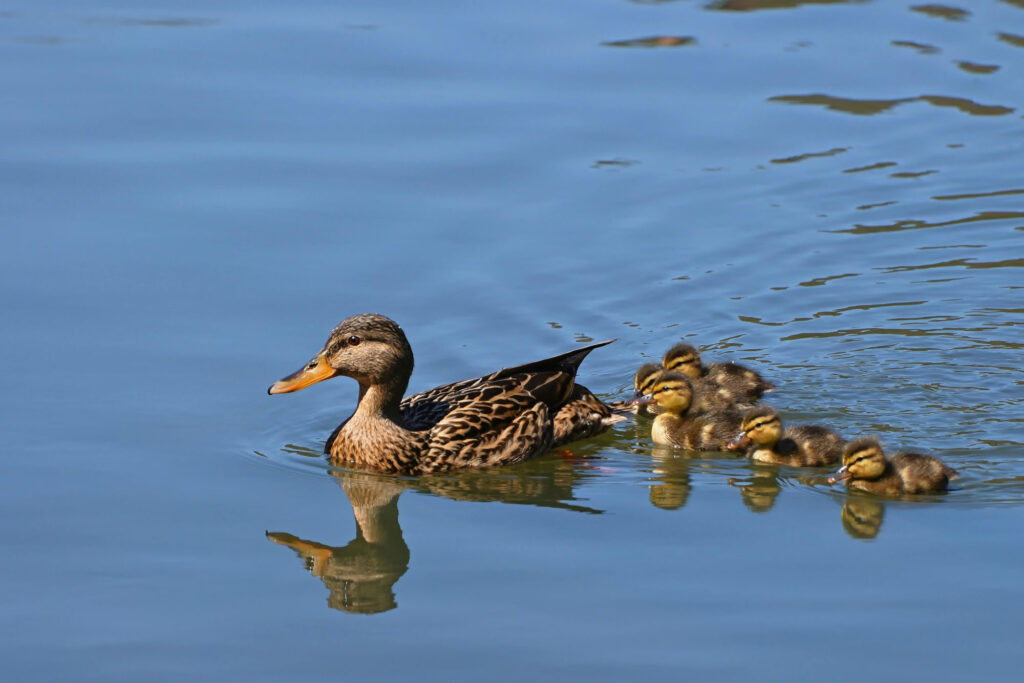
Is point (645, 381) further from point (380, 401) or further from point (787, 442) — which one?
point (380, 401)

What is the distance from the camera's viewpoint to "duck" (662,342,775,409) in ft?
25.9

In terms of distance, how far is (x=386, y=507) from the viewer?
21.8ft

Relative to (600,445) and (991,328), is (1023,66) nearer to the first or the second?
(991,328)

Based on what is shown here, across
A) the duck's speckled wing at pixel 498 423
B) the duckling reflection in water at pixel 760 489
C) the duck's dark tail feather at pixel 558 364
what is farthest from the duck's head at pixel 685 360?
the duckling reflection in water at pixel 760 489

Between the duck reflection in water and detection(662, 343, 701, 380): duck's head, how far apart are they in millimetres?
854

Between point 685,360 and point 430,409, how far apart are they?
1.43 m

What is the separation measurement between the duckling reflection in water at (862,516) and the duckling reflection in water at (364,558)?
5.88ft

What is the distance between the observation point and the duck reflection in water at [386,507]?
18.8 ft

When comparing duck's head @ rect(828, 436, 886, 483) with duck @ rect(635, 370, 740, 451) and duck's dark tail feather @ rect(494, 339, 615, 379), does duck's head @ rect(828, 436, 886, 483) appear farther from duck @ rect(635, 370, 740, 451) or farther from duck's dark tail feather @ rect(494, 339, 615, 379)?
duck's dark tail feather @ rect(494, 339, 615, 379)

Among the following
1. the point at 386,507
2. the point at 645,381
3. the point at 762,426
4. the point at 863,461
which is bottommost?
the point at 386,507

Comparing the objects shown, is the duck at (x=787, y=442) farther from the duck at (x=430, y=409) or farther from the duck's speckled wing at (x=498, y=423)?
the duck's speckled wing at (x=498, y=423)

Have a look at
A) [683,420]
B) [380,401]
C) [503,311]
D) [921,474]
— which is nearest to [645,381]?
[683,420]

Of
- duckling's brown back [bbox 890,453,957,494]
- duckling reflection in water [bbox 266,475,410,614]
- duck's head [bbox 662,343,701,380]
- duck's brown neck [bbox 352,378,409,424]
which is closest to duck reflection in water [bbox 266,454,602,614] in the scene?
duckling reflection in water [bbox 266,475,410,614]

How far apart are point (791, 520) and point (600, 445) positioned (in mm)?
1557
